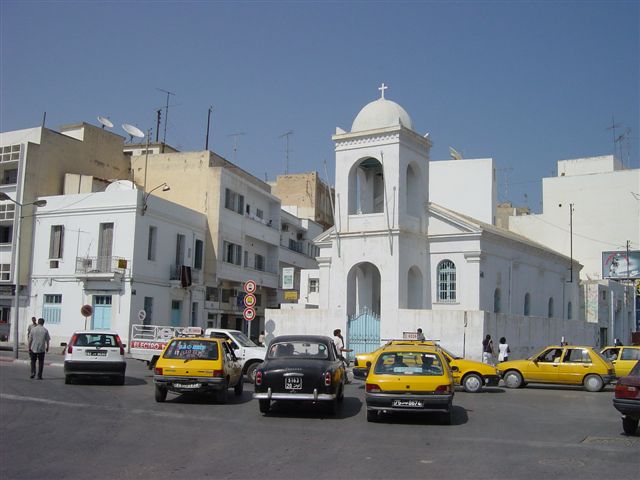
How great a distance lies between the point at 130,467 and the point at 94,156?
1595 inches

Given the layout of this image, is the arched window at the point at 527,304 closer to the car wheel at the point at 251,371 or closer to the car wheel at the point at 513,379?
the car wheel at the point at 513,379

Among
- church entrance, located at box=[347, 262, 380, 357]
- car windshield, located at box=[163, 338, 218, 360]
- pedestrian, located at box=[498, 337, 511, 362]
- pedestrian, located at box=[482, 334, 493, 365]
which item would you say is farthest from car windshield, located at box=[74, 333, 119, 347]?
pedestrian, located at box=[498, 337, 511, 362]

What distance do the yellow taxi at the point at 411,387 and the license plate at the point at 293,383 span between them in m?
1.41

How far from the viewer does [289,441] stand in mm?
11383

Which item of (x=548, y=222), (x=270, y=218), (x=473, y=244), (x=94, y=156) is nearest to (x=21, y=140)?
(x=94, y=156)

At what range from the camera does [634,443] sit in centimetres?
1188

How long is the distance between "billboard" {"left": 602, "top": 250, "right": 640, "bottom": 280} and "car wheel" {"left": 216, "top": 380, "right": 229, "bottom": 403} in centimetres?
5056

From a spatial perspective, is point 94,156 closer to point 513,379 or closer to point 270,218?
point 270,218

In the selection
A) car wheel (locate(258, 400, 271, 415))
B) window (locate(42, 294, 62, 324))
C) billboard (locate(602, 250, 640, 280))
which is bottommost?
car wheel (locate(258, 400, 271, 415))

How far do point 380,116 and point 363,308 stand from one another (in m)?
9.41

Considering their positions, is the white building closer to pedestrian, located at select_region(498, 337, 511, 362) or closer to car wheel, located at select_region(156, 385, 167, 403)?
pedestrian, located at select_region(498, 337, 511, 362)

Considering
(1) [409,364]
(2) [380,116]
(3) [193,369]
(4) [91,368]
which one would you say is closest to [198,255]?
(2) [380,116]

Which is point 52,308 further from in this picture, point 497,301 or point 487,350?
point 487,350

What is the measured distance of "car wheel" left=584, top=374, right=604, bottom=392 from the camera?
878 inches
